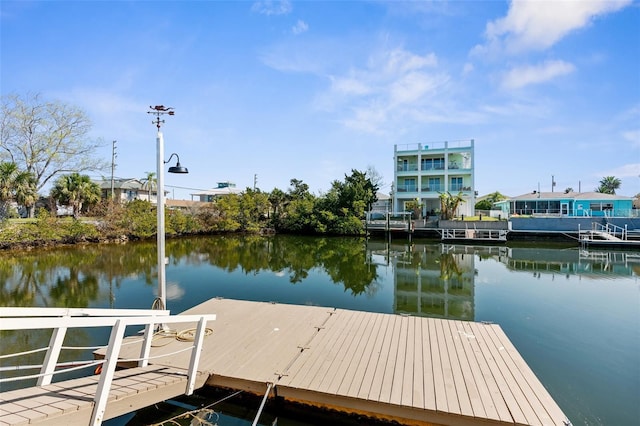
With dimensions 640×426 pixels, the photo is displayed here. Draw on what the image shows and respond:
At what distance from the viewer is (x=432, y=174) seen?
118ft

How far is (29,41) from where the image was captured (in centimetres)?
1234

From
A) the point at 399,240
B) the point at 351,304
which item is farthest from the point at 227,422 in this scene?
the point at 399,240

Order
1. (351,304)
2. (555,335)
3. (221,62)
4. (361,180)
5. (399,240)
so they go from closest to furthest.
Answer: (555,335) → (351,304) → (221,62) → (399,240) → (361,180)

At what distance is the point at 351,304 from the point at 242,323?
3997 millimetres

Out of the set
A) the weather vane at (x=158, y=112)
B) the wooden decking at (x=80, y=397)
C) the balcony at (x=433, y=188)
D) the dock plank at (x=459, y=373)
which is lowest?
the dock plank at (x=459, y=373)

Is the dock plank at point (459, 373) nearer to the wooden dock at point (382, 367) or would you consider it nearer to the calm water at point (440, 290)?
the wooden dock at point (382, 367)

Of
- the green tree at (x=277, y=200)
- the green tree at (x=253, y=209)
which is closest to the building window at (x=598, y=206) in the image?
the green tree at (x=277, y=200)

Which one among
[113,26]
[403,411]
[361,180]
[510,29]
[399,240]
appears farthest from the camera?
[361,180]

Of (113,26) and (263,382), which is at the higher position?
(113,26)

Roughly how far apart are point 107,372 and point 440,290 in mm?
10885

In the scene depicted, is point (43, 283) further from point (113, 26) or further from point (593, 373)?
point (593, 373)

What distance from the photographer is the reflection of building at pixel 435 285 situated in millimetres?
9562

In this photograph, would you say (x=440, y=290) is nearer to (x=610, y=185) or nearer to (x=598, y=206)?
(x=598, y=206)

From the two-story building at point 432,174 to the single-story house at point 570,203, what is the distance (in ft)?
16.4
